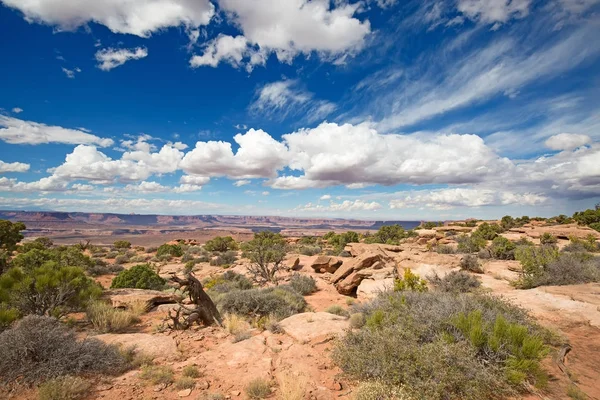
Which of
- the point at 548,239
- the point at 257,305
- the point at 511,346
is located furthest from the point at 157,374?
the point at 548,239

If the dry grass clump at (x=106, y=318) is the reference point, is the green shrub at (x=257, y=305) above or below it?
below

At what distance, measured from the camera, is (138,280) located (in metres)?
13.8

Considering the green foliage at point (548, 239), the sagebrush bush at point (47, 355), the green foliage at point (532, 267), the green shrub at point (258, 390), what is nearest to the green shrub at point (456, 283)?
the green foliage at point (532, 267)

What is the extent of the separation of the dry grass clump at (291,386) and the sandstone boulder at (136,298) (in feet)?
23.7

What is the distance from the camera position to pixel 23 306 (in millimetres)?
6859

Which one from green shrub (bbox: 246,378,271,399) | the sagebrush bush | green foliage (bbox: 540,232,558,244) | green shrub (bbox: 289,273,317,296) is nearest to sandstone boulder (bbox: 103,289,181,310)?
the sagebrush bush

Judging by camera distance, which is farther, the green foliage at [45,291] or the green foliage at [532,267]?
the green foliage at [532,267]

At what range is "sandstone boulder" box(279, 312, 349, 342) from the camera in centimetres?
679

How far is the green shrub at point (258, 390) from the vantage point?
4473 mm

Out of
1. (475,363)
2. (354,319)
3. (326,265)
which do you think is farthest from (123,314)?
(326,265)

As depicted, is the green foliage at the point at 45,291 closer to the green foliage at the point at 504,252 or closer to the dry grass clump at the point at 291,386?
the dry grass clump at the point at 291,386

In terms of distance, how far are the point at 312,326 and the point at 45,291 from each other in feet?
23.4

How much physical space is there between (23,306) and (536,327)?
12235mm

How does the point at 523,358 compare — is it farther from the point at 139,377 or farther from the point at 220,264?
the point at 220,264
